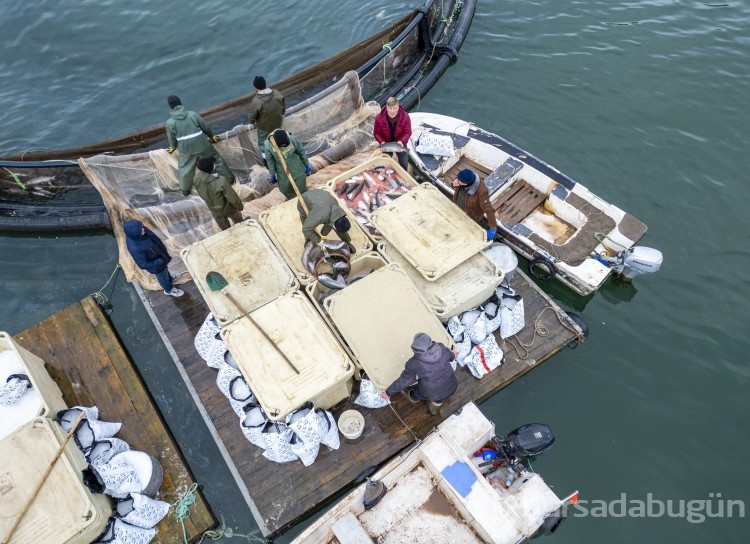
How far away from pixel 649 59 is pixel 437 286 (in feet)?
38.7

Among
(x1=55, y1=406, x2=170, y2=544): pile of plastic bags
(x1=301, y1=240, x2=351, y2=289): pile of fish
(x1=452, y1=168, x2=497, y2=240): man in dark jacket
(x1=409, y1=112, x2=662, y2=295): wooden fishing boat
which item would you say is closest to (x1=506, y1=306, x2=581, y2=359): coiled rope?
(x1=409, y1=112, x2=662, y2=295): wooden fishing boat

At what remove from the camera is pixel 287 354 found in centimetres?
646

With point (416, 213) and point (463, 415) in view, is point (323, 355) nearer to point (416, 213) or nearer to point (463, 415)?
point (463, 415)

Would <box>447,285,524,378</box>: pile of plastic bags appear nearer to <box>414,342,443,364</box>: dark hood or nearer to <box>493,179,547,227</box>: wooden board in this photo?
<box>414,342,443,364</box>: dark hood

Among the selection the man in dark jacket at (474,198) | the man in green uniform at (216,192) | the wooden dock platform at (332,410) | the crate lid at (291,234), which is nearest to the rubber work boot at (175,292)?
the wooden dock platform at (332,410)

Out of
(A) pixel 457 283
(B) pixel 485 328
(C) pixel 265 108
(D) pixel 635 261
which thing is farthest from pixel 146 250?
(D) pixel 635 261

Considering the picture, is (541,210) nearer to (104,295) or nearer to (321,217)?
(321,217)

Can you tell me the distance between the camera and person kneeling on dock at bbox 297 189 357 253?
7238 millimetres

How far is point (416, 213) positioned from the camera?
777 cm

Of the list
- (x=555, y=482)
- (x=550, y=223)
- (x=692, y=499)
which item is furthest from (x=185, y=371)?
(x=692, y=499)

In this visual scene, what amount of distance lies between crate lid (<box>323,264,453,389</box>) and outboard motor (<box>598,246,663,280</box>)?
4320 millimetres

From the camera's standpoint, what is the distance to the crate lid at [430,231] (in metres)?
7.23

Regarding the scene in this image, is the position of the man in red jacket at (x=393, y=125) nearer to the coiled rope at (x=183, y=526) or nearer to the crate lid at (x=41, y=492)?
the coiled rope at (x=183, y=526)

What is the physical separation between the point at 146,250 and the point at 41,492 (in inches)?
147
